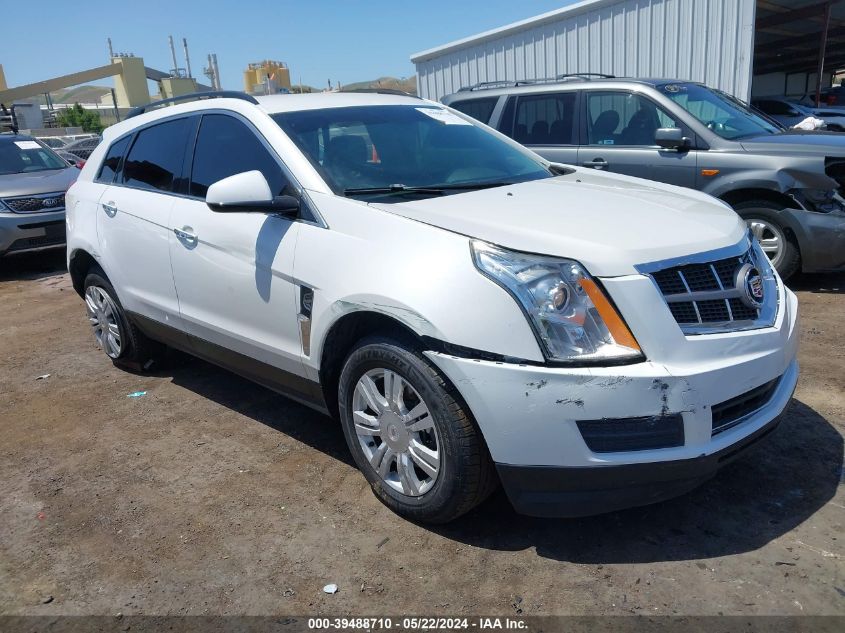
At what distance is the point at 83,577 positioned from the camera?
2.79 m

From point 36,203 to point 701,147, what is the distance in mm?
7894

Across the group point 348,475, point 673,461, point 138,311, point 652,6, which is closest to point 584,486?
point 673,461

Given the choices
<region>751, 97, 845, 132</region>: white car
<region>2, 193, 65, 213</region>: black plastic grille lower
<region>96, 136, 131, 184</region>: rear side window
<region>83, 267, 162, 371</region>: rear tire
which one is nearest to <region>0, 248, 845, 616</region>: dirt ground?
<region>83, 267, 162, 371</region>: rear tire

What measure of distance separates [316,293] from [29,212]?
7587mm

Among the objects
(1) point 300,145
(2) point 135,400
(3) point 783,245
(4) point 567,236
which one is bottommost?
(2) point 135,400

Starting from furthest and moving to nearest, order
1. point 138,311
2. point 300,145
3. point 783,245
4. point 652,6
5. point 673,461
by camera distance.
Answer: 1. point 652,6
2. point 783,245
3. point 138,311
4. point 300,145
5. point 673,461

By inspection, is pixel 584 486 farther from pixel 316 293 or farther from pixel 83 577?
pixel 83 577

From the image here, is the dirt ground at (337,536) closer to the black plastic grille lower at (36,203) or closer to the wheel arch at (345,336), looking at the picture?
the wheel arch at (345,336)

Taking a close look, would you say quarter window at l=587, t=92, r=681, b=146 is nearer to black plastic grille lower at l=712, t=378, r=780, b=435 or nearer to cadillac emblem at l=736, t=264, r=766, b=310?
cadillac emblem at l=736, t=264, r=766, b=310

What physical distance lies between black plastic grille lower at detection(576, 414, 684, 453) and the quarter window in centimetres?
475

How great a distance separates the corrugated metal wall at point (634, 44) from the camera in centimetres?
1040

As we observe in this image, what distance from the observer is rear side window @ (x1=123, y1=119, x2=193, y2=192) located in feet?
13.6

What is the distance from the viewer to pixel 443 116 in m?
4.21

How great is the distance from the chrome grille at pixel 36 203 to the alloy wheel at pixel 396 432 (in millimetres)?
7786
